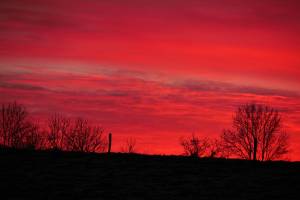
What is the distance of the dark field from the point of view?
69.3 ft

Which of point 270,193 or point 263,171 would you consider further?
point 263,171

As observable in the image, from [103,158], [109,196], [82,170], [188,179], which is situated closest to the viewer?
[109,196]

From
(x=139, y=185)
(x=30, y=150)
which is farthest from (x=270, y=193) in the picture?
(x=30, y=150)

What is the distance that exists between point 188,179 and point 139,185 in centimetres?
293

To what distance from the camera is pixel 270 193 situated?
20891mm

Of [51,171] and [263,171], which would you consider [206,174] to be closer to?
[263,171]

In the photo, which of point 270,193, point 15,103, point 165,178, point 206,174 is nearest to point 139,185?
point 165,178

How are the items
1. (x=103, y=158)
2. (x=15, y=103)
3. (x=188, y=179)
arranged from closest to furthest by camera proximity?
(x=188, y=179), (x=103, y=158), (x=15, y=103)

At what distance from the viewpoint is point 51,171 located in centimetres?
2559

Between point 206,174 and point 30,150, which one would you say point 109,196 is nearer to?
point 206,174

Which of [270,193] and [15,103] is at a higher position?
[15,103]

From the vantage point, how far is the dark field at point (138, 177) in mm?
21109

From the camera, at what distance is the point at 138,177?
→ 2467 cm

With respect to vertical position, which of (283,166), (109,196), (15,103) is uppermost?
(15,103)
